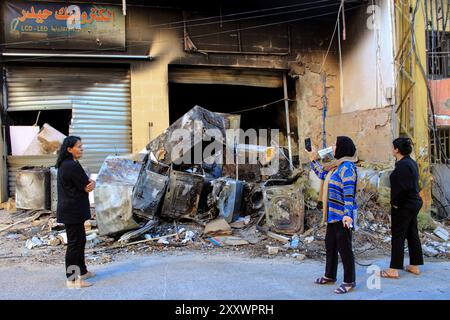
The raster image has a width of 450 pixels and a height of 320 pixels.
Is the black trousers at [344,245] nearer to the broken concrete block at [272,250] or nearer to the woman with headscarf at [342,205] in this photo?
the woman with headscarf at [342,205]

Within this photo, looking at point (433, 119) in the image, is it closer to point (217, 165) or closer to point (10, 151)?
point (217, 165)

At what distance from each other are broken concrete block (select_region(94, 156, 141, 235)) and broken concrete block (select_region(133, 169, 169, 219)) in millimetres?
114

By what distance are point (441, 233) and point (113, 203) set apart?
231 inches

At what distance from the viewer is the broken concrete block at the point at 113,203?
6.04 metres

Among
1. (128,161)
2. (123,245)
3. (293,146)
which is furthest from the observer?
(293,146)

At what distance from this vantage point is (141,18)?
9.66 metres

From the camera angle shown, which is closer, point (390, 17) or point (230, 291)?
point (230, 291)

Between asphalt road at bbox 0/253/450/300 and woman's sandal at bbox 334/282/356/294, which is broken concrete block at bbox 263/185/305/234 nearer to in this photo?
asphalt road at bbox 0/253/450/300

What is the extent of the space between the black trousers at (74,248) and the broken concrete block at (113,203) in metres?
1.56

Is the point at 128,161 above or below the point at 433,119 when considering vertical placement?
below

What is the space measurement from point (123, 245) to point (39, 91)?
204 inches

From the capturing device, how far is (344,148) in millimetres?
4211

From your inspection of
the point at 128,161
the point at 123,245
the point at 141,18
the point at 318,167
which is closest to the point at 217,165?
the point at 128,161

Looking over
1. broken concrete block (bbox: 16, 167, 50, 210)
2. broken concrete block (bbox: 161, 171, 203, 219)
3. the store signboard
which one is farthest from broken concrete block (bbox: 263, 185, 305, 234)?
the store signboard
